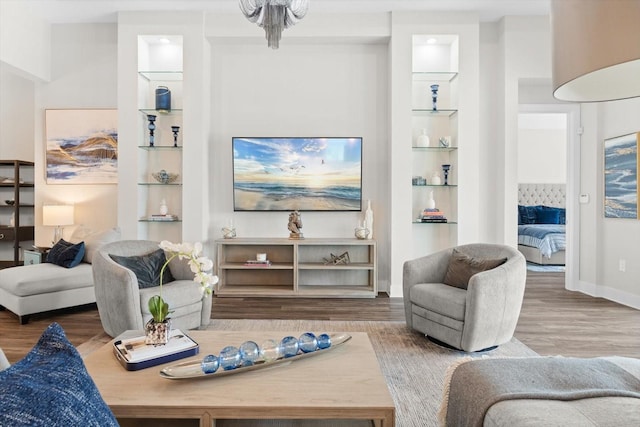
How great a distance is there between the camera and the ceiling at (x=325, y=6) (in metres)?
4.44

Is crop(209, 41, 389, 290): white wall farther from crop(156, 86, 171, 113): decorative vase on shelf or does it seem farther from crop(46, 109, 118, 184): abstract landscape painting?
crop(46, 109, 118, 184): abstract landscape painting

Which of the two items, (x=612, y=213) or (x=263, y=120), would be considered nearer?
(x=612, y=213)

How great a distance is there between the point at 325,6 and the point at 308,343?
392cm

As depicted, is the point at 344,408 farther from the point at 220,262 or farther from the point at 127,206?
the point at 127,206

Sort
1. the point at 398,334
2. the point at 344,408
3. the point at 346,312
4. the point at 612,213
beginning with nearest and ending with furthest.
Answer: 1. the point at 344,408
2. the point at 398,334
3. the point at 346,312
4. the point at 612,213

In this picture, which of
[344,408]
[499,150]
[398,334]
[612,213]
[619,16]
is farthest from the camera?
[499,150]

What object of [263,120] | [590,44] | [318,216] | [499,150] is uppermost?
[263,120]

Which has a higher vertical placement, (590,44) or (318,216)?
(590,44)

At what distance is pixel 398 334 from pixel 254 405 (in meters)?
2.10

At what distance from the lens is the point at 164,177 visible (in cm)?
479

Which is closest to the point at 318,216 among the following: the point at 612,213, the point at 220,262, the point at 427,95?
the point at 220,262

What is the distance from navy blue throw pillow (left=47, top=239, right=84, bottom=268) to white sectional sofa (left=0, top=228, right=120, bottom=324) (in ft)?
0.16

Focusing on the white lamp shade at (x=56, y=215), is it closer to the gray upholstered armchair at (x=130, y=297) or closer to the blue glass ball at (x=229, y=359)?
the gray upholstered armchair at (x=130, y=297)

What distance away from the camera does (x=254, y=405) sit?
1.45 m
